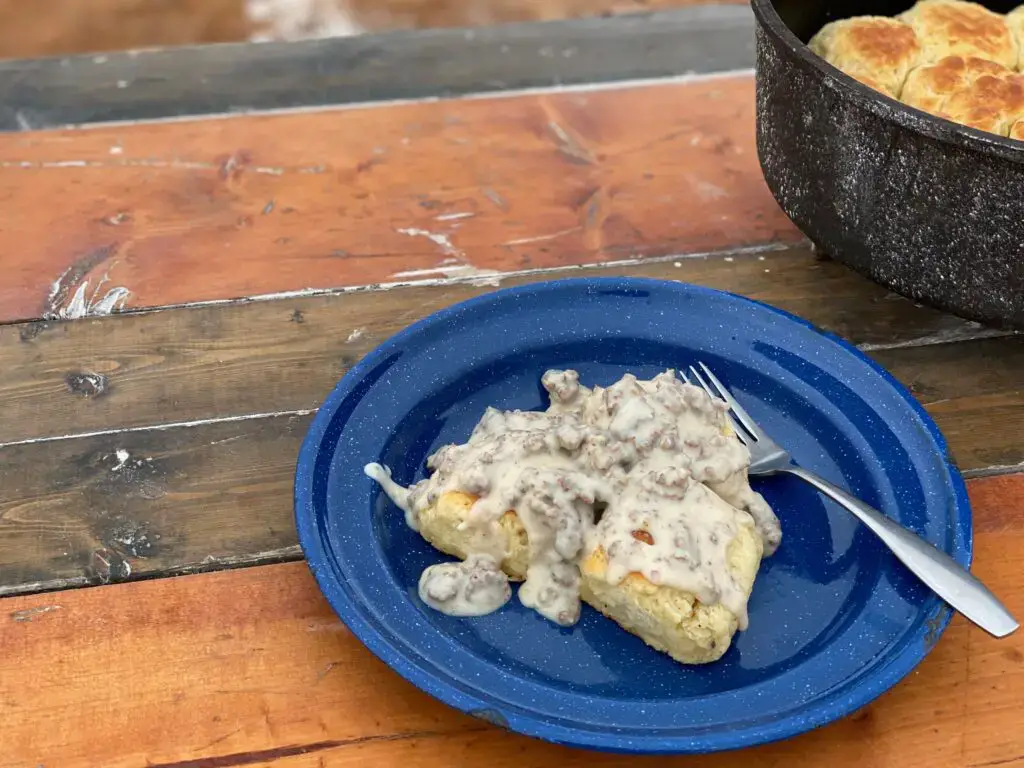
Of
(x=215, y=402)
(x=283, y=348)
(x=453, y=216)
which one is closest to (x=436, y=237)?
(x=453, y=216)

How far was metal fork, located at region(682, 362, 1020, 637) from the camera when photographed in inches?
36.8

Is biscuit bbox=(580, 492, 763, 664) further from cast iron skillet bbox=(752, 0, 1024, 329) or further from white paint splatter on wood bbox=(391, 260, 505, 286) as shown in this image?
white paint splatter on wood bbox=(391, 260, 505, 286)

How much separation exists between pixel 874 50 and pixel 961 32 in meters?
0.13

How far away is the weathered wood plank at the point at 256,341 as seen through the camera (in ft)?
4.25

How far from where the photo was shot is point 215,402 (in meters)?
1.30

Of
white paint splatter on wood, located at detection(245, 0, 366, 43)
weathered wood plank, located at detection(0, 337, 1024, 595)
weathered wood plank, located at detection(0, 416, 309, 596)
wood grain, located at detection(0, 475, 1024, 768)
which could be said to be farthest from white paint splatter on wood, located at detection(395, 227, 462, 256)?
white paint splatter on wood, located at detection(245, 0, 366, 43)

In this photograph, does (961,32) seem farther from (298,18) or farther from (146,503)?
(298,18)

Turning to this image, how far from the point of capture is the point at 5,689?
0.99 m

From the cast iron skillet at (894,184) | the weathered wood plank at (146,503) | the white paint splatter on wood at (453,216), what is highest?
the cast iron skillet at (894,184)

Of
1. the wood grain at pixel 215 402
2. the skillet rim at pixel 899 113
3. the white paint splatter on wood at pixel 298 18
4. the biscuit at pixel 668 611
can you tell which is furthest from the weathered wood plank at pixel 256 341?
the white paint splatter on wood at pixel 298 18

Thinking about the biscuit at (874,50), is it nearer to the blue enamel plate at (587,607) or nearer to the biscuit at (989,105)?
the biscuit at (989,105)

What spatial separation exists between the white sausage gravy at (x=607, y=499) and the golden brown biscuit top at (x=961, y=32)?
0.67 m

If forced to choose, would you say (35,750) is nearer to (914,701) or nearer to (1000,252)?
(914,701)

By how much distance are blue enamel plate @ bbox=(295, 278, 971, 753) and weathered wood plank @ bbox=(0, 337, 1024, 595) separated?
0.15m
